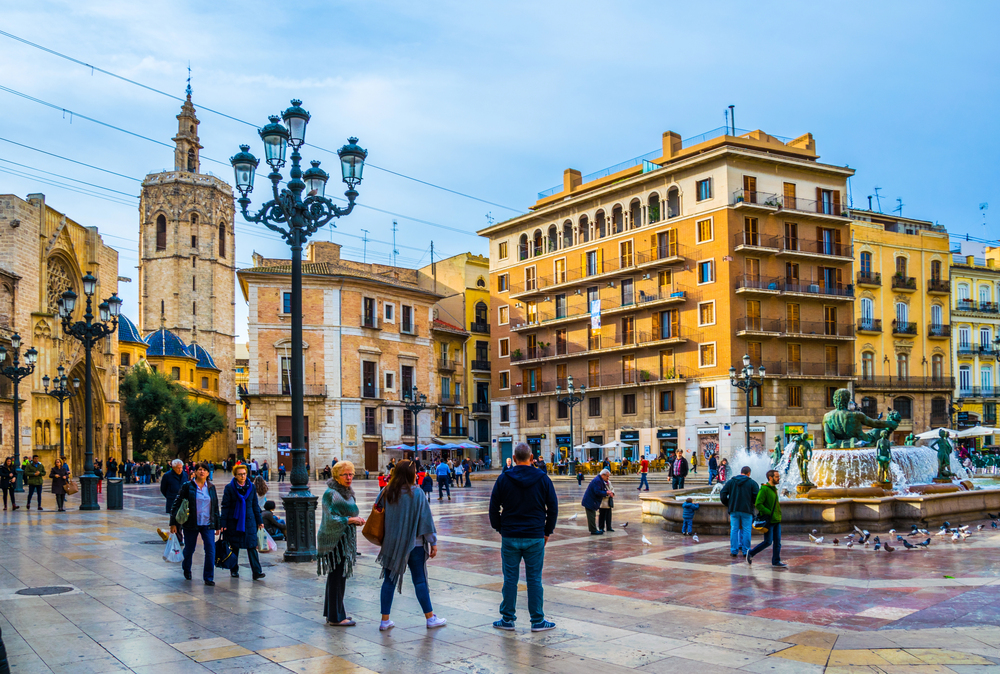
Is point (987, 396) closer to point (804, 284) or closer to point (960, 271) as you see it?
point (960, 271)

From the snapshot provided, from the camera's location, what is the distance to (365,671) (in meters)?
6.03

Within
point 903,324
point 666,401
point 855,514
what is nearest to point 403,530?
point 855,514

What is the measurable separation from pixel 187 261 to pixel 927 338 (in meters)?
70.4

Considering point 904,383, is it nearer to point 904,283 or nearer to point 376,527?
point 904,283

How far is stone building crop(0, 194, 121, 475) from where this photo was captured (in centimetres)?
4031

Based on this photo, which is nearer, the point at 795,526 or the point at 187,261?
the point at 795,526

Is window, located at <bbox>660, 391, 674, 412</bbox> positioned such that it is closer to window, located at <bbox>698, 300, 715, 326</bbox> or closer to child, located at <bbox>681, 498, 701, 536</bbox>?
window, located at <bbox>698, 300, 715, 326</bbox>

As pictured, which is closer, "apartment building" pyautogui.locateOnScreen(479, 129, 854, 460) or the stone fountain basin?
the stone fountain basin

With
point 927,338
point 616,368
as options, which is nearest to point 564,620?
point 616,368

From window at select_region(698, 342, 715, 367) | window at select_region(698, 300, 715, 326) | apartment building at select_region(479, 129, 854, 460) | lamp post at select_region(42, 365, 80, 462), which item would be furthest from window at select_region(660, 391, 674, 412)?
lamp post at select_region(42, 365, 80, 462)

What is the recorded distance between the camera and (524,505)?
7270 millimetres

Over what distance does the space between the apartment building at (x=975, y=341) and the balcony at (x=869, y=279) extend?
7628 mm

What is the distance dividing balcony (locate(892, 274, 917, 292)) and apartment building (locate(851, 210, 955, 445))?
2.4 inches

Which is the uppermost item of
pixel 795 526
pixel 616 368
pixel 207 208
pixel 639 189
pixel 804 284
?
pixel 207 208
